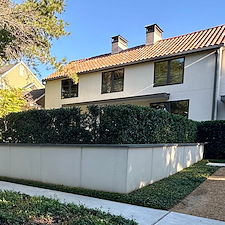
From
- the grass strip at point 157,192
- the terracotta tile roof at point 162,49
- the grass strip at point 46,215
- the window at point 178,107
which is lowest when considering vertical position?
the grass strip at point 157,192

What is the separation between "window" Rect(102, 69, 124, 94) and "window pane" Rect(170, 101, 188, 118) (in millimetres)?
3594

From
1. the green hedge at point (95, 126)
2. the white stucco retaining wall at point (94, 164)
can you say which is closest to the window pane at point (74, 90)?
the green hedge at point (95, 126)

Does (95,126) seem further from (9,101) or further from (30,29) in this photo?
(9,101)

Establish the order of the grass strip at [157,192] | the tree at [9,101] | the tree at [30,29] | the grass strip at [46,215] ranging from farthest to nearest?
the tree at [9,101] < the tree at [30,29] < the grass strip at [157,192] < the grass strip at [46,215]

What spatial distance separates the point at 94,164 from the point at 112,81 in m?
9.71

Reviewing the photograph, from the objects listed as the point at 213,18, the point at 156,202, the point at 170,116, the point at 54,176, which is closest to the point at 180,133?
the point at 170,116

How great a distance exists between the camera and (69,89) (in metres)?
16.6

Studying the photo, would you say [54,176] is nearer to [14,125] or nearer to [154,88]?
[14,125]

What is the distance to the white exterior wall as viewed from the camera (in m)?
11.3

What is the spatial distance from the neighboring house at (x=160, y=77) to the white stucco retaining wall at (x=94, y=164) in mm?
3214

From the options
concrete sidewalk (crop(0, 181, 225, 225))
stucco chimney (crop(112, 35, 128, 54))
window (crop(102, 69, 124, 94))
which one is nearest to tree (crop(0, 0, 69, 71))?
concrete sidewalk (crop(0, 181, 225, 225))

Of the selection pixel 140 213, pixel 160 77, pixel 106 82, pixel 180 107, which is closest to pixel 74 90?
pixel 106 82

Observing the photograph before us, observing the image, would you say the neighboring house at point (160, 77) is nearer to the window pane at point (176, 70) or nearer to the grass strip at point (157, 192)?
the window pane at point (176, 70)

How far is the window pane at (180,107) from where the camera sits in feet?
39.3
